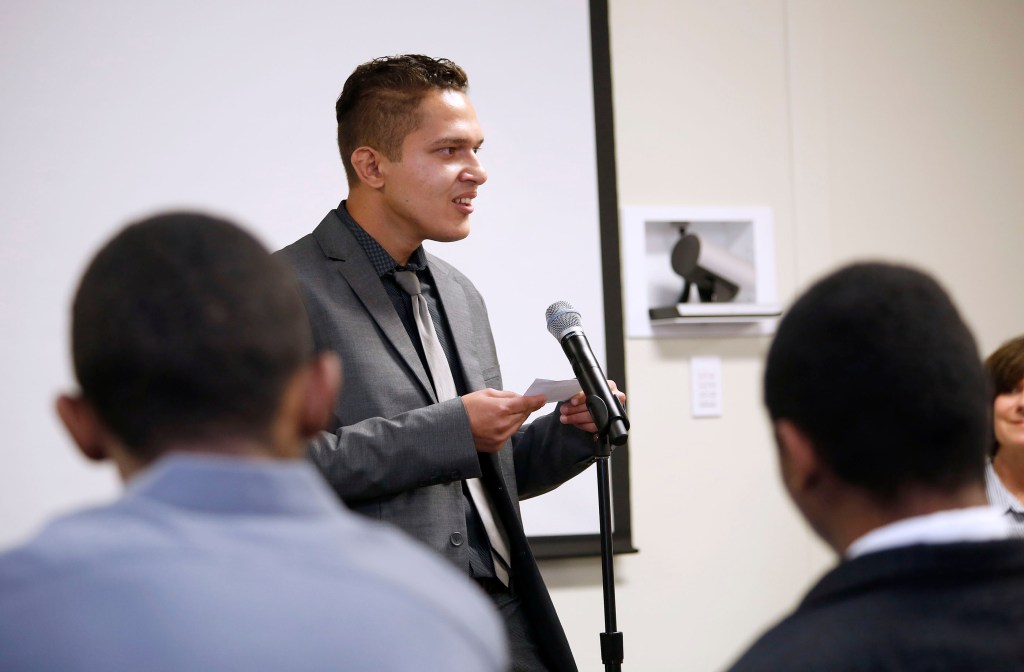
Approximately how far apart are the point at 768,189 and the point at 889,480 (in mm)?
2571

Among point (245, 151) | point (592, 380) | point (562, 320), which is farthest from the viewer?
point (245, 151)

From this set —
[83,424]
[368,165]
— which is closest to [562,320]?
[368,165]

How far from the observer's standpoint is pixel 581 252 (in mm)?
3211

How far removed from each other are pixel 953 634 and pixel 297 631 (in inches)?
19.5

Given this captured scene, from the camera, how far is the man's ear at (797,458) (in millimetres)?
1012

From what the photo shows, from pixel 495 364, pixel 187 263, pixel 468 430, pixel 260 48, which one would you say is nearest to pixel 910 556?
pixel 187 263

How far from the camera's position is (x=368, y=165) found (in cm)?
224

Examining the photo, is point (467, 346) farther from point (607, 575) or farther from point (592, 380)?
point (607, 575)

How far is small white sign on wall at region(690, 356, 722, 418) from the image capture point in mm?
3312

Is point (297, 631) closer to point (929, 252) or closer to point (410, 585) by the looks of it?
point (410, 585)

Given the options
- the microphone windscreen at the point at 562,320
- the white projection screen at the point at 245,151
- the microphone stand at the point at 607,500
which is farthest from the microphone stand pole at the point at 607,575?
the white projection screen at the point at 245,151

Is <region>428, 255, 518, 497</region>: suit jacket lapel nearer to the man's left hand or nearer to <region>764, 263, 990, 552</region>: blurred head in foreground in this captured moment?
the man's left hand

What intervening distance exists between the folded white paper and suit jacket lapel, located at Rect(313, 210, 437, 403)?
24 centimetres

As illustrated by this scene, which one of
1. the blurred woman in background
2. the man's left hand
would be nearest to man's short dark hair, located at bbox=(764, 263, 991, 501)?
the man's left hand
